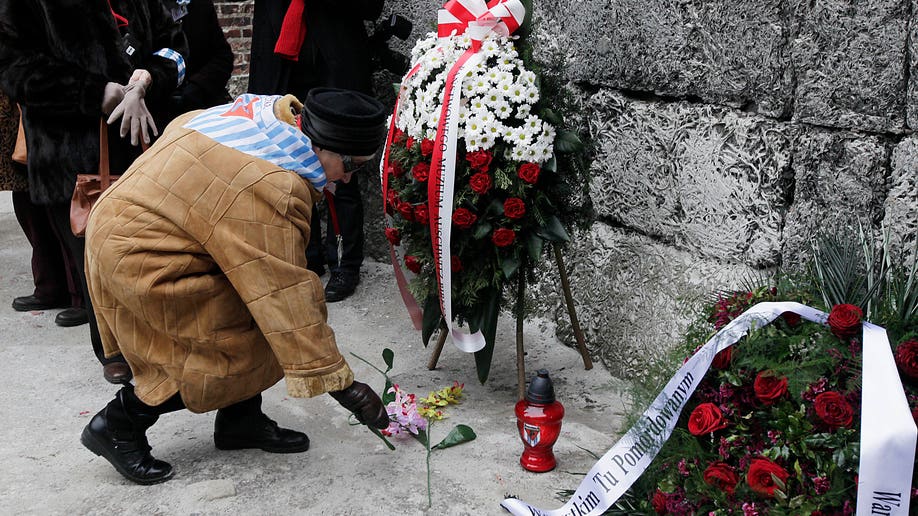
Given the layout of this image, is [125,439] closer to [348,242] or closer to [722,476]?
[722,476]

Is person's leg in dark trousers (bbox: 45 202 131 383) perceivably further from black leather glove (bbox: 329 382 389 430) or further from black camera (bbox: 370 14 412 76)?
black camera (bbox: 370 14 412 76)

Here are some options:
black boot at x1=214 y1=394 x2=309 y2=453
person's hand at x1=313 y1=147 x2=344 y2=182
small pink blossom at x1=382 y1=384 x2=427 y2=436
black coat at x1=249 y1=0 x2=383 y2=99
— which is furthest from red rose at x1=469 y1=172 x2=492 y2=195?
black coat at x1=249 y1=0 x2=383 y2=99

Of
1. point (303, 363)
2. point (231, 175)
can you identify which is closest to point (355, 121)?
point (231, 175)

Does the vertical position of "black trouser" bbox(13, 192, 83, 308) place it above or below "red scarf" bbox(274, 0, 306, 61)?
below

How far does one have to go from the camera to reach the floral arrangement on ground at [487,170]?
3.30 m

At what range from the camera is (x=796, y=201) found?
2988 millimetres

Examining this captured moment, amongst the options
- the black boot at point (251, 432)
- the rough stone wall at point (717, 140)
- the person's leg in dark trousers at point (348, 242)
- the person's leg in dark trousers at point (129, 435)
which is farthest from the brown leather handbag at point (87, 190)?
the rough stone wall at point (717, 140)

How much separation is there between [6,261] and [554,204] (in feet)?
13.3

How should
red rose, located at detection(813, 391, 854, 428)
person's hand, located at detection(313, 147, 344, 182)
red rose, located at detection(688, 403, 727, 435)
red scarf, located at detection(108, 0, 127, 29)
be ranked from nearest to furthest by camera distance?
red rose, located at detection(813, 391, 854, 428) < red rose, located at detection(688, 403, 727, 435) < person's hand, located at detection(313, 147, 344, 182) < red scarf, located at detection(108, 0, 127, 29)

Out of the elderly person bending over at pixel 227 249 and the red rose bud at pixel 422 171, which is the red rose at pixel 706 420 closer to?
the elderly person bending over at pixel 227 249

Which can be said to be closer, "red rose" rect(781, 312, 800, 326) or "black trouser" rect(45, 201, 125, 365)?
"red rose" rect(781, 312, 800, 326)

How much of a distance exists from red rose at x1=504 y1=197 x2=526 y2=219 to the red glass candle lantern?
60cm

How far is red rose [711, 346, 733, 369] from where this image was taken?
2.39 metres

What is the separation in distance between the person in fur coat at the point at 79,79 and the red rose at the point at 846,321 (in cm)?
271
